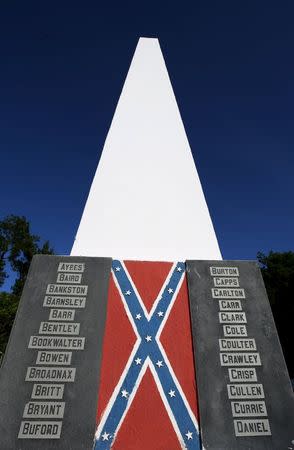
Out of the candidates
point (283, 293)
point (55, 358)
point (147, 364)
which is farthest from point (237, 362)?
point (283, 293)

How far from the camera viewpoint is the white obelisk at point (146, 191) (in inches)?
166

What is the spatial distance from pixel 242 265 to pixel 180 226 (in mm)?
1160

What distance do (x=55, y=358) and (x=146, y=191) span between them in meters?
2.98

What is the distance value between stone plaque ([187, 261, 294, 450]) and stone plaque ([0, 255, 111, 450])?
1.18 metres

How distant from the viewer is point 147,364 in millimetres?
3045

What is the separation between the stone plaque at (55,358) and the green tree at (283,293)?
22898mm

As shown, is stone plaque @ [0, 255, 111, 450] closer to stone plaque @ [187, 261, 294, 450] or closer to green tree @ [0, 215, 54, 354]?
stone plaque @ [187, 261, 294, 450]

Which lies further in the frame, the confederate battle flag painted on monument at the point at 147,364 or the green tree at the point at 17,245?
the green tree at the point at 17,245

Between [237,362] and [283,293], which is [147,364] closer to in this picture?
[237,362]

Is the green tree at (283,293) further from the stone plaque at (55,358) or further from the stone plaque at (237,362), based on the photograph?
the stone plaque at (55,358)

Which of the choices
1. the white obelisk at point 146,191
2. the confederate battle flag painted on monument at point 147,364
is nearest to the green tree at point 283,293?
the white obelisk at point 146,191

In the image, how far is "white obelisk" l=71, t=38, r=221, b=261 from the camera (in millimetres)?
4219

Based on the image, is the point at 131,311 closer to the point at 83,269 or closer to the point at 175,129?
the point at 83,269

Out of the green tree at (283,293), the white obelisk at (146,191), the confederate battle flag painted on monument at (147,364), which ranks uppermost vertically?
the green tree at (283,293)
